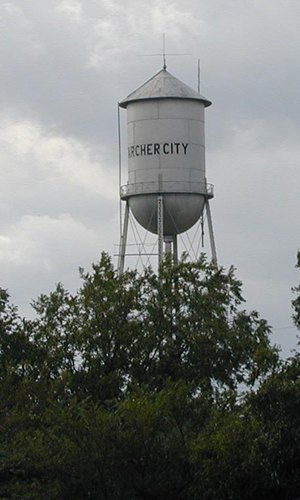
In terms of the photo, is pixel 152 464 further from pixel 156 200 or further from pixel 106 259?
pixel 156 200

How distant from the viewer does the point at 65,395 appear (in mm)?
66250

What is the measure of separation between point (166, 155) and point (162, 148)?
0.32m

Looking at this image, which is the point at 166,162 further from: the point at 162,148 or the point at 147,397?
the point at 147,397

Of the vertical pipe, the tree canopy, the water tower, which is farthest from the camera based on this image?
the water tower

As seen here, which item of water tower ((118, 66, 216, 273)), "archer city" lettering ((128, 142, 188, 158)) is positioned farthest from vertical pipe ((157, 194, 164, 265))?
"archer city" lettering ((128, 142, 188, 158))

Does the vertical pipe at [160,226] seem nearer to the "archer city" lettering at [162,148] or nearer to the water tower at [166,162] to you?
the water tower at [166,162]

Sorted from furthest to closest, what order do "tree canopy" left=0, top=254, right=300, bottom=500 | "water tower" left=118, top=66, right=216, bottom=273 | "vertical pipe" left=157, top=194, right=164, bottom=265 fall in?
"water tower" left=118, top=66, right=216, bottom=273
"vertical pipe" left=157, top=194, right=164, bottom=265
"tree canopy" left=0, top=254, right=300, bottom=500

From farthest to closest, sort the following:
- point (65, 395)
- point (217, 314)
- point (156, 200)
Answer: point (156, 200)
point (217, 314)
point (65, 395)

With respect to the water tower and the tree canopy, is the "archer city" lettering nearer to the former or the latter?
the water tower

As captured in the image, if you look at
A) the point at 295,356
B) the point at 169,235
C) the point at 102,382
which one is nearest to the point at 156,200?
the point at 169,235

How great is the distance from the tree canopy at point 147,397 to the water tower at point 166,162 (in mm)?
5768

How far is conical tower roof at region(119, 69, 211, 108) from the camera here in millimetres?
77688

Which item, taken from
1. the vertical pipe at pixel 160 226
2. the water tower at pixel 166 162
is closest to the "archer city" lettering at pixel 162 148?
→ the water tower at pixel 166 162

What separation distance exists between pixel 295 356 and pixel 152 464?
543cm
